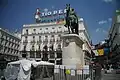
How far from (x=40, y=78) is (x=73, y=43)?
0.84 m

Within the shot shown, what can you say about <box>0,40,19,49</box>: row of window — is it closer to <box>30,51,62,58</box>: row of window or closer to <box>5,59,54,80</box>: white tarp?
<box>30,51,62,58</box>: row of window


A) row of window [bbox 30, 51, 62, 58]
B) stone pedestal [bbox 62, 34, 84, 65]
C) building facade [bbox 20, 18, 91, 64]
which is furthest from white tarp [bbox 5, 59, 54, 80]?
building facade [bbox 20, 18, 91, 64]

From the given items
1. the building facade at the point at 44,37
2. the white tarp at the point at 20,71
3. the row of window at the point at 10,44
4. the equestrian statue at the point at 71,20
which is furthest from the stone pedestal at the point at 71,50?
the building facade at the point at 44,37

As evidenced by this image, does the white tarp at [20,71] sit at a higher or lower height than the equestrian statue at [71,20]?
lower

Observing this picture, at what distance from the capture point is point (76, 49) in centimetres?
277

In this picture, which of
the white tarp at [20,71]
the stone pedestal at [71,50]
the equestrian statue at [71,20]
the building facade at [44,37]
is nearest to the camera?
the white tarp at [20,71]

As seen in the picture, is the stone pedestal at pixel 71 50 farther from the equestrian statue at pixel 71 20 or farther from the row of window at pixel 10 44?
the row of window at pixel 10 44

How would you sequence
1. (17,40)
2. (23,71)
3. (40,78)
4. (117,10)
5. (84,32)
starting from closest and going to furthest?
1. (117,10)
2. (23,71)
3. (40,78)
4. (84,32)
5. (17,40)

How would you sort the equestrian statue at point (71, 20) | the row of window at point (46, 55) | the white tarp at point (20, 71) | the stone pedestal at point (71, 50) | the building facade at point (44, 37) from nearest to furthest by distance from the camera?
the white tarp at point (20, 71) → the stone pedestal at point (71, 50) → the equestrian statue at point (71, 20) → the row of window at point (46, 55) → the building facade at point (44, 37)

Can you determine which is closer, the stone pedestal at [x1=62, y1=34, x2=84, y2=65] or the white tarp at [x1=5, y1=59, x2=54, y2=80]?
the white tarp at [x1=5, y1=59, x2=54, y2=80]

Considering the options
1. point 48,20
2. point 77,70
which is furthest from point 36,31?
point 77,70

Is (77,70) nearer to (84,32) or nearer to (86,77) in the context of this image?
(86,77)

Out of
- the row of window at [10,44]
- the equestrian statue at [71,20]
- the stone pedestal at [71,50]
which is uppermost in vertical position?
the row of window at [10,44]

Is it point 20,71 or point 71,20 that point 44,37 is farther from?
point 20,71
